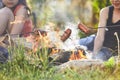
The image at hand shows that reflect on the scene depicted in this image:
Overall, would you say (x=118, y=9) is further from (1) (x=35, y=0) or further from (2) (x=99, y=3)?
(1) (x=35, y=0)

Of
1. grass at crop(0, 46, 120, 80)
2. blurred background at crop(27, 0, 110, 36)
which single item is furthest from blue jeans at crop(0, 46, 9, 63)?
blurred background at crop(27, 0, 110, 36)

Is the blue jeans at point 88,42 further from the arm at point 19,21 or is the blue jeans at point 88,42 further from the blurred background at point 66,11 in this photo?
the arm at point 19,21

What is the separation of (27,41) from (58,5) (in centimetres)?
69

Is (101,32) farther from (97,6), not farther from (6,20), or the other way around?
(6,20)

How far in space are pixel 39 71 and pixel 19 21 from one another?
136cm

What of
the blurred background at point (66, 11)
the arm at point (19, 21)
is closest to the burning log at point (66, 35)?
the blurred background at point (66, 11)

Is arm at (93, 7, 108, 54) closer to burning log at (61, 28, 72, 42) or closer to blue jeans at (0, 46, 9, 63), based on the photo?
burning log at (61, 28, 72, 42)

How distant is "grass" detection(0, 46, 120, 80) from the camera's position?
676 cm

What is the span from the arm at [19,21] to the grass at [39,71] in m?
0.51

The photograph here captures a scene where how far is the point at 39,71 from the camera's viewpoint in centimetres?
705

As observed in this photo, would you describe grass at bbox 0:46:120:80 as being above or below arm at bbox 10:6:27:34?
below

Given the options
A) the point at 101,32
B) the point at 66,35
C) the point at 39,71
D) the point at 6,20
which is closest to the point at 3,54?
the point at 6,20

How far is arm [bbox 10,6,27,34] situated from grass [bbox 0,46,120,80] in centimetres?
51

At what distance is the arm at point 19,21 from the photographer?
26.8 feet
